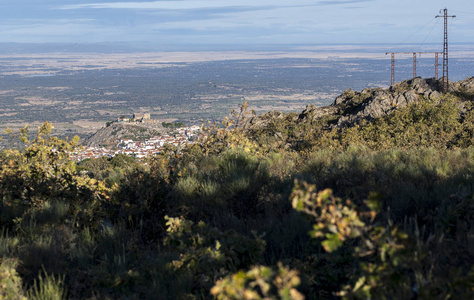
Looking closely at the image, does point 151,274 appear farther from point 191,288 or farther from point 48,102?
point 48,102

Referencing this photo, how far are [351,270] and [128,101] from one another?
330 ft

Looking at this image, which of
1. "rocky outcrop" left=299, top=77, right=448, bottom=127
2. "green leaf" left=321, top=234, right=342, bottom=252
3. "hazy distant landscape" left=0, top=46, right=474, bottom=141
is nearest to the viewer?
"green leaf" left=321, top=234, right=342, bottom=252

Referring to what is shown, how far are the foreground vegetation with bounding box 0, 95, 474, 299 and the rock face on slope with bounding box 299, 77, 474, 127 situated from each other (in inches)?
300

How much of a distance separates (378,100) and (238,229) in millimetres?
11948

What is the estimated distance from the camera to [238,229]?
3.86 m

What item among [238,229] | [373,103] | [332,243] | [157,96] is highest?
[332,243]

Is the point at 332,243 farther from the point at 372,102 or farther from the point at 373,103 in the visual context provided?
the point at 372,102

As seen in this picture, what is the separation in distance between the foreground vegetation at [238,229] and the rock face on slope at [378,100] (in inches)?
300

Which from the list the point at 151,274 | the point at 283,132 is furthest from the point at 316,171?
the point at 283,132

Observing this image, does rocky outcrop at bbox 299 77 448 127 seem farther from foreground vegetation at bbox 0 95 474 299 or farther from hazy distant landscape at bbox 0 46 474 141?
hazy distant landscape at bbox 0 46 474 141

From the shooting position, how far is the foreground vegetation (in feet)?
7.11

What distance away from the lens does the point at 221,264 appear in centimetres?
282

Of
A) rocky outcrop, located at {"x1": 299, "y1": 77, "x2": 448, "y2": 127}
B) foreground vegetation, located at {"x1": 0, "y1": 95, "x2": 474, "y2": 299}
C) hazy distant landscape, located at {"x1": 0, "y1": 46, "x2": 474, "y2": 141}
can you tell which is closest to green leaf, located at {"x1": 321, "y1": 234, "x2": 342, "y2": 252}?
foreground vegetation, located at {"x1": 0, "y1": 95, "x2": 474, "y2": 299}

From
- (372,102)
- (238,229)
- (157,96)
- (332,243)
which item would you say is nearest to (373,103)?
(372,102)
